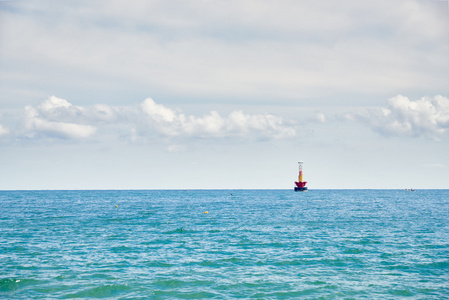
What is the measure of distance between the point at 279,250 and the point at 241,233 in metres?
14.0

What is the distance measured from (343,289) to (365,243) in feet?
64.9

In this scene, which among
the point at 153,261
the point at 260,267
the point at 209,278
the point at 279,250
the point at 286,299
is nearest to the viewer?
the point at 286,299

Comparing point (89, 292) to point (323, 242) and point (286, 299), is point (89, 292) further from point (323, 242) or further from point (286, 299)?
point (323, 242)

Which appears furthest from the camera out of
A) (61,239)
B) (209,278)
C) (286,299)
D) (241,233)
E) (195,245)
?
(241,233)

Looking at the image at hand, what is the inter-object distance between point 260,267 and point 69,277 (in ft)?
51.4

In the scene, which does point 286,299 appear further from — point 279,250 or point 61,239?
point 61,239

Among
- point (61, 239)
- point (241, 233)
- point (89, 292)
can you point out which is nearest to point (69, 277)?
point (89, 292)

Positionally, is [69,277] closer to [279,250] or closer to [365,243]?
[279,250]

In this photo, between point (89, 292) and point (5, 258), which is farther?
point (5, 258)

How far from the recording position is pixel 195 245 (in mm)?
46312

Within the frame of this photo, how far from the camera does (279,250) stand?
42562 mm

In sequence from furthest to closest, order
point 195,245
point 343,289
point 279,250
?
1. point 195,245
2. point 279,250
3. point 343,289

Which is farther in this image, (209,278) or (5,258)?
(5,258)

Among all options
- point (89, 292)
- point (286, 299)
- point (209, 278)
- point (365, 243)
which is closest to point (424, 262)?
point (365, 243)
